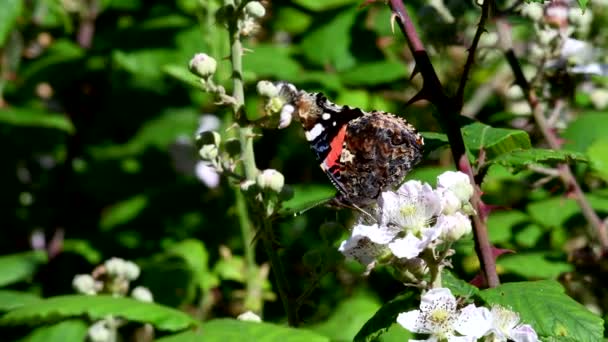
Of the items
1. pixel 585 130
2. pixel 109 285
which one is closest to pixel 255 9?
pixel 109 285

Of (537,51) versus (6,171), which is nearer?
(537,51)

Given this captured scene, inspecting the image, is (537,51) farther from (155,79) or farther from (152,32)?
(155,79)

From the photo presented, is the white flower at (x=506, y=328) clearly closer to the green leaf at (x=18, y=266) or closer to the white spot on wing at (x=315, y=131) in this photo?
the white spot on wing at (x=315, y=131)

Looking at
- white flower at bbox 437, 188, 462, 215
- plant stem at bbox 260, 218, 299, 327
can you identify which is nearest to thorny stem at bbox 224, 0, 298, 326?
plant stem at bbox 260, 218, 299, 327

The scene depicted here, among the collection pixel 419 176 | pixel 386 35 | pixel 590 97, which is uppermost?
pixel 386 35

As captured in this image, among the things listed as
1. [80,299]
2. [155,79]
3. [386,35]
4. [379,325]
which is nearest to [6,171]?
[155,79]

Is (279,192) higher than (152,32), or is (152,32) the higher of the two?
(152,32)
